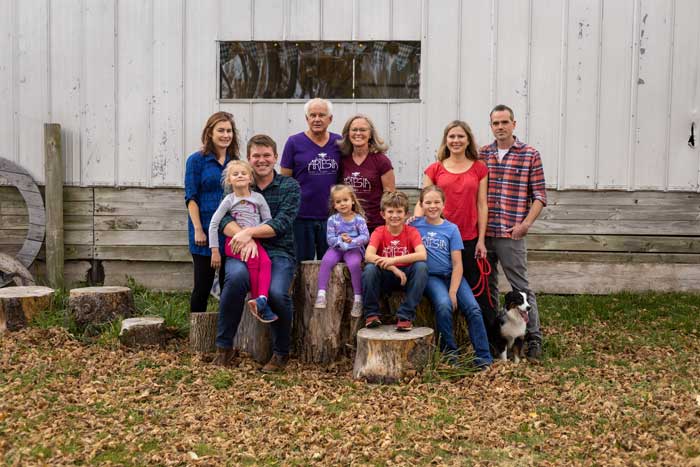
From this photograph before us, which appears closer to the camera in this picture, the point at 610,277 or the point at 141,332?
the point at 141,332

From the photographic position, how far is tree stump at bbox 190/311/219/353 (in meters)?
5.80

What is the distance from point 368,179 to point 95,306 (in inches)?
97.5

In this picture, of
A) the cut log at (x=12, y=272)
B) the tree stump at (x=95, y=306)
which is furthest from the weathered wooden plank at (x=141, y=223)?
the tree stump at (x=95, y=306)

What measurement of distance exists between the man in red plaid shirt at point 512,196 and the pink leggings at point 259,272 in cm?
172

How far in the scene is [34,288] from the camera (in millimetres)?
6996

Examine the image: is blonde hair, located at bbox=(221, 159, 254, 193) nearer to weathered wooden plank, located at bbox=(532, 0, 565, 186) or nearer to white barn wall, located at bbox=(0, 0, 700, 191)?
white barn wall, located at bbox=(0, 0, 700, 191)

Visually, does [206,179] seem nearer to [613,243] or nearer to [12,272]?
[12,272]

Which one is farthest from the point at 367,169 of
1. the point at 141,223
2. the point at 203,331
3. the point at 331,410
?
the point at 141,223

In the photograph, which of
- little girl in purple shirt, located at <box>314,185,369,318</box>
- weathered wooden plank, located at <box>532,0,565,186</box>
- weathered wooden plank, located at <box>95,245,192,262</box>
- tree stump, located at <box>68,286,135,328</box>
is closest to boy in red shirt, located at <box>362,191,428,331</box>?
little girl in purple shirt, located at <box>314,185,369,318</box>

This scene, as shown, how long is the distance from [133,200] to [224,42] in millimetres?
1902

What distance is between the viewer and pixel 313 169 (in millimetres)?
5973

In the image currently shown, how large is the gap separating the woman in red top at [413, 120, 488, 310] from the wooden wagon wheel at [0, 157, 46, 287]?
14.6 ft

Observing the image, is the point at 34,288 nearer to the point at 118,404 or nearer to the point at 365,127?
the point at 118,404

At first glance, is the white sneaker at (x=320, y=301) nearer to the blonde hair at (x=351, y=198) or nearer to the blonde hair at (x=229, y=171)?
the blonde hair at (x=351, y=198)
